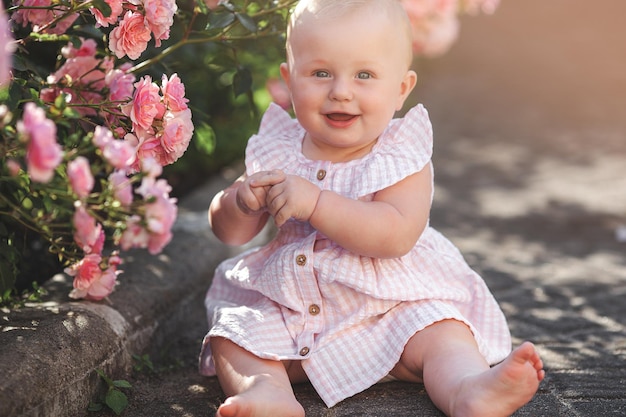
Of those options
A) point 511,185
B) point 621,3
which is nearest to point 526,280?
point 511,185

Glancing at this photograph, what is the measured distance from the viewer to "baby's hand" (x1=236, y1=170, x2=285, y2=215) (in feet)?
7.27

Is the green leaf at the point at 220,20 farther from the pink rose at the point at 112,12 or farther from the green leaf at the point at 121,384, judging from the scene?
the green leaf at the point at 121,384

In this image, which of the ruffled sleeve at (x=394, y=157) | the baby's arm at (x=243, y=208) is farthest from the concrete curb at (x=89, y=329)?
the ruffled sleeve at (x=394, y=157)

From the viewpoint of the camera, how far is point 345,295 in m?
2.41

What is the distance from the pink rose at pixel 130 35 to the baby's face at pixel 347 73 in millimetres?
400

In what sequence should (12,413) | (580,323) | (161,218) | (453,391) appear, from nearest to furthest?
(161,218) → (12,413) → (453,391) → (580,323)

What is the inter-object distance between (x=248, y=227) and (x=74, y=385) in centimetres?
62

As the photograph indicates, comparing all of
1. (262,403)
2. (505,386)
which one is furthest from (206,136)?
(505,386)

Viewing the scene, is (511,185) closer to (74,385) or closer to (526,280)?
(526,280)

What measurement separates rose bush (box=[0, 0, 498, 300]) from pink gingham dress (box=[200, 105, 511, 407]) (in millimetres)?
377

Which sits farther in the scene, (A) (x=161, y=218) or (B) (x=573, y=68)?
(B) (x=573, y=68)

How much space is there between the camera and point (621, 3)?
10.0 m

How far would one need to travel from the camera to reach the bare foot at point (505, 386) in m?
1.97

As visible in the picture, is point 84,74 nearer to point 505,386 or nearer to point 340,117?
point 340,117
